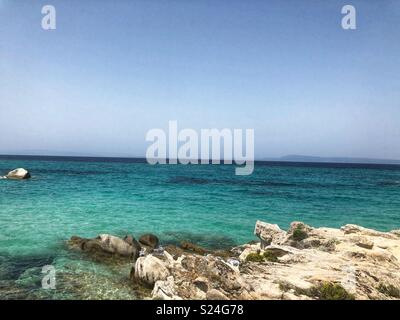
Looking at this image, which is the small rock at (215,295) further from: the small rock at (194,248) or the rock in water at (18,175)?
the rock in water at (18,175)

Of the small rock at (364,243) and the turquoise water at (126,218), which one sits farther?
the small rock at (364,243)

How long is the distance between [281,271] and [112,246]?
8280 millimetres

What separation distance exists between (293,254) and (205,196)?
22.6 meters

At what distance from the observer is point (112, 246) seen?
14.7 m

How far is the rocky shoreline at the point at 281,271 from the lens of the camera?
9938mm

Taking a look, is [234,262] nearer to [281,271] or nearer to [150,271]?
[281,271]

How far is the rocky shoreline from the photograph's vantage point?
9.94 metres

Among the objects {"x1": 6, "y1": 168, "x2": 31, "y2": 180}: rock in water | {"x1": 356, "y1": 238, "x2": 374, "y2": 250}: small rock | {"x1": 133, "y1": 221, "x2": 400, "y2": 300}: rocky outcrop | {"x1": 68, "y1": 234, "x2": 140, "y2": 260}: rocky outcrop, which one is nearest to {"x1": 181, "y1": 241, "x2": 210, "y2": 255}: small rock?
{"x1": 68, "y1": 234, "x2": 140, "y2": 260}: rocky outcrop

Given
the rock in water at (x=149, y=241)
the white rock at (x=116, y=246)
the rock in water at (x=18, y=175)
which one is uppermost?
the rock in water at (x=18, y=175)

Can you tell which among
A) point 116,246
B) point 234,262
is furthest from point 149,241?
point 234,262

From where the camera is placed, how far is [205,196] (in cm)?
3512

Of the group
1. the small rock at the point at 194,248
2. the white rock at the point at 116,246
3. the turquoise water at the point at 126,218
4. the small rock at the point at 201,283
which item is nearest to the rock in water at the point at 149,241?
the turquoise water at the point at 126,218

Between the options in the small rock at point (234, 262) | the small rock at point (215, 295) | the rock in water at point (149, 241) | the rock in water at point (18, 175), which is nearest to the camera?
the small rock at point (215, 295)
